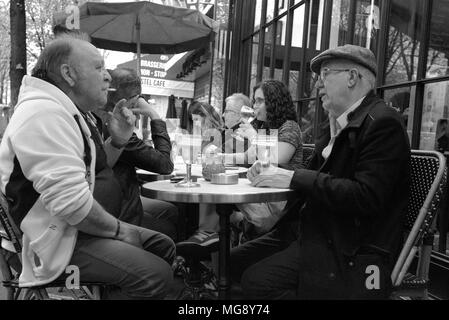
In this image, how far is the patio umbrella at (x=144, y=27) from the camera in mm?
5098

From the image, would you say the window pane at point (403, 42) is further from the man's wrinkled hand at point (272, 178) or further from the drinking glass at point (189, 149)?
the drinking glass at point (189, 149)

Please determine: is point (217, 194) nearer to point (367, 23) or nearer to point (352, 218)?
point (352, 218)

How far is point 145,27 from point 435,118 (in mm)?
4287

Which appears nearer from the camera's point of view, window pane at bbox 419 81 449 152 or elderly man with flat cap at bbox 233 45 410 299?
elderly man with flat cap at bbox 233 45 410 299

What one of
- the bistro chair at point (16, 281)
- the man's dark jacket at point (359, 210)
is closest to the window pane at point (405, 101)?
the man's dark jacket at point (359, 210)

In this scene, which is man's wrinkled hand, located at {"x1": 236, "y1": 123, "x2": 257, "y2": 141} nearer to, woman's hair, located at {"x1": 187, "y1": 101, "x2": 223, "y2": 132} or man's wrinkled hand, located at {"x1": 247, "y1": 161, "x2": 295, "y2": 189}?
woman's hair, located at {"x1": 187, "y1": 101, "x2": 223, "y2": 132}

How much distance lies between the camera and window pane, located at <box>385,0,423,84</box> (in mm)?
3504

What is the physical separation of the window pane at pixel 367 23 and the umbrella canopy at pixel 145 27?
185 cm

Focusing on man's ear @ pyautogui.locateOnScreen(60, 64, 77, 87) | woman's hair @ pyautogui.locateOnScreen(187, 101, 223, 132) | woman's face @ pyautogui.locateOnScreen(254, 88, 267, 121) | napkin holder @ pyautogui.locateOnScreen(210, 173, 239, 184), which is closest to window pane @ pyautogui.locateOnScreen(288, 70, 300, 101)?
woman's hair @ pyautogui.locateOnScreen(187, 101, 223, 132)

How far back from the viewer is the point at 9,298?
6.18 ft

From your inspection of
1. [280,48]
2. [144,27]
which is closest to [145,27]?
[144,27]
